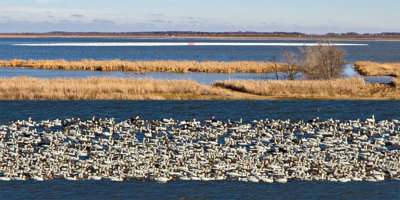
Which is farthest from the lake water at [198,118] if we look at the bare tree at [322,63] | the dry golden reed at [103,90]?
the bare tree at [322,63]

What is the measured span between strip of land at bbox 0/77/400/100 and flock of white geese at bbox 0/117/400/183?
1468 cm

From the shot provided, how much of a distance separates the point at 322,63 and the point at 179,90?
1990 centimetres

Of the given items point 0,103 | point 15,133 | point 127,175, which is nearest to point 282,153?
point 127,175

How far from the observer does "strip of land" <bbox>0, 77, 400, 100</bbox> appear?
4906cm

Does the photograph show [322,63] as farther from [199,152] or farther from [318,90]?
[199,152]

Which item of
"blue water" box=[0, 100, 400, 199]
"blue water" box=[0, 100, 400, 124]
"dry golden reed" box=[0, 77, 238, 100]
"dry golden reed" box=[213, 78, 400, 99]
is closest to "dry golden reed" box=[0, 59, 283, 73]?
"dry golden reed" box=[0, 77, 238, 100]

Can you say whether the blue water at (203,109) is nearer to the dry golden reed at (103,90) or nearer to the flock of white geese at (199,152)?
the dry golden reed at (103,90)

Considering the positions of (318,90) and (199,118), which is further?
(318,90)

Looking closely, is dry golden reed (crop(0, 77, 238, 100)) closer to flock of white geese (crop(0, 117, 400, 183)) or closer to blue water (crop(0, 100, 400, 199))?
blue water (crop(0, 100, 400, 199))

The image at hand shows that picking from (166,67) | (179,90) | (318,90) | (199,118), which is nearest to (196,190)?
(199,118)

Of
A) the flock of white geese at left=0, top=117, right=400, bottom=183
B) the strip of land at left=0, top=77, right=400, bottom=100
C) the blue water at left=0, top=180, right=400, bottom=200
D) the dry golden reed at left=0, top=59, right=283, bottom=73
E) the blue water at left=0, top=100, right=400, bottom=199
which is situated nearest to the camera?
the blue water at left=0, top=180, right=400, bottom=200

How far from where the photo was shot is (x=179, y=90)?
5156 cm

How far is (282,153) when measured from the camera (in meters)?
26.1

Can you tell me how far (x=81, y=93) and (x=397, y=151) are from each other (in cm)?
3105
